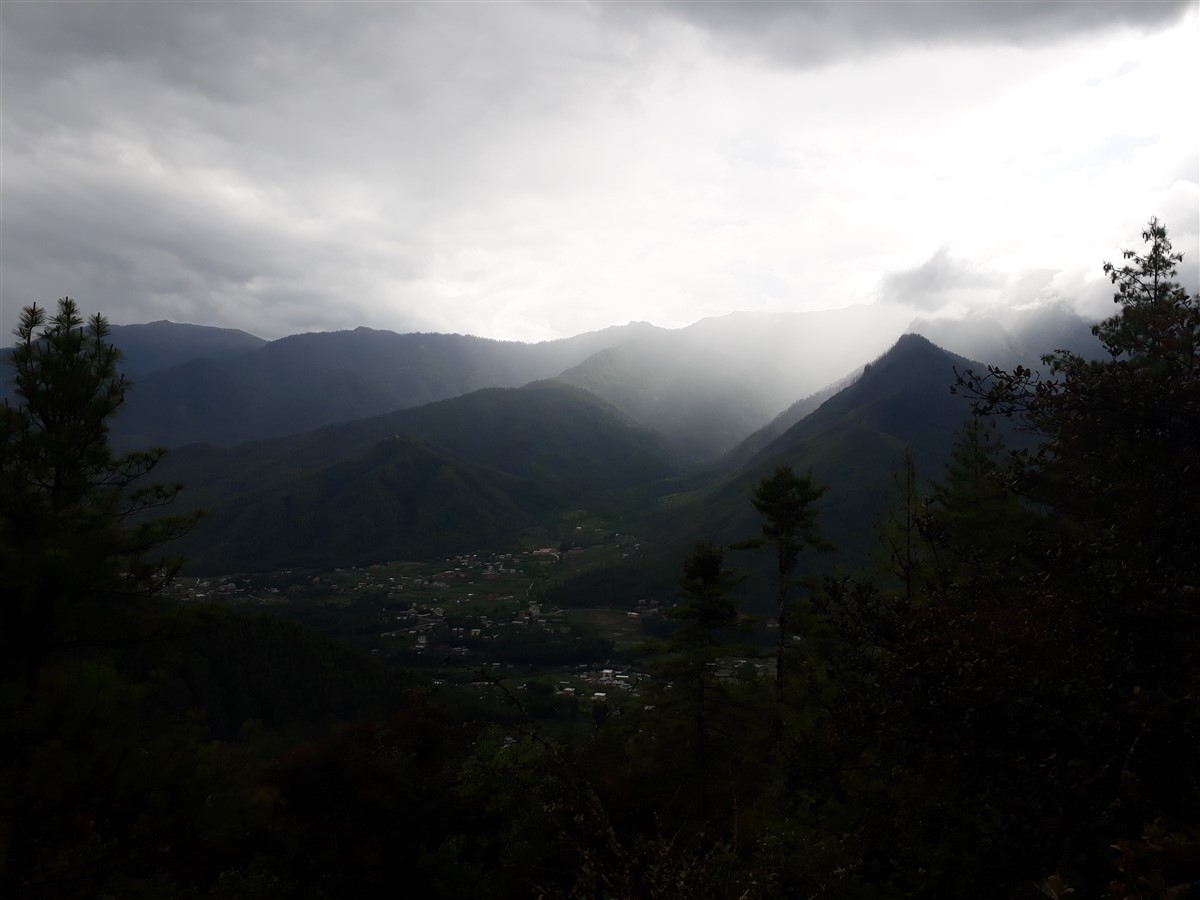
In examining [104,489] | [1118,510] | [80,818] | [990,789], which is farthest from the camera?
[104,489]

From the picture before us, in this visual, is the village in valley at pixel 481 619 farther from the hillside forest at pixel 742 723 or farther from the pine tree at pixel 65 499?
the pine tree at pixel 65 499

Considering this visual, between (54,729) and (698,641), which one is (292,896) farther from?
(698,641)

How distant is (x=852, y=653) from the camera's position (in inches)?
316

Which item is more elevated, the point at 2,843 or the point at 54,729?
the point at 54,729

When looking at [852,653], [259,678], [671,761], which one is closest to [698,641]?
[671,761]

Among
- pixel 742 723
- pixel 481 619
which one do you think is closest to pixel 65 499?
pixel 742 723

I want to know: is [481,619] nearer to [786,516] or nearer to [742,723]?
[786,516]

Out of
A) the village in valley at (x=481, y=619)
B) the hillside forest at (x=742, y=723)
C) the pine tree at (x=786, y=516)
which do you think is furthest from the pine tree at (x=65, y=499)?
the village in valley at (x=481, y=619)

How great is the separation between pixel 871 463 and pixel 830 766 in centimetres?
18437

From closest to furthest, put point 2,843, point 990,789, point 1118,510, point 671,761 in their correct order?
point 990,789, point 1118,510, point 2,843, point 671,761

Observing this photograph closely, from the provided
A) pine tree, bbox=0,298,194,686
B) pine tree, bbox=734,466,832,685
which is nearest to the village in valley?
pine tree, bbox=734,466,832,685

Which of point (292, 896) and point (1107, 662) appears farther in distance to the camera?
point (292, 896)

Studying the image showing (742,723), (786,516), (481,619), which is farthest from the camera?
(481,619)

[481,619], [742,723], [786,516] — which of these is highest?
[786,516]
